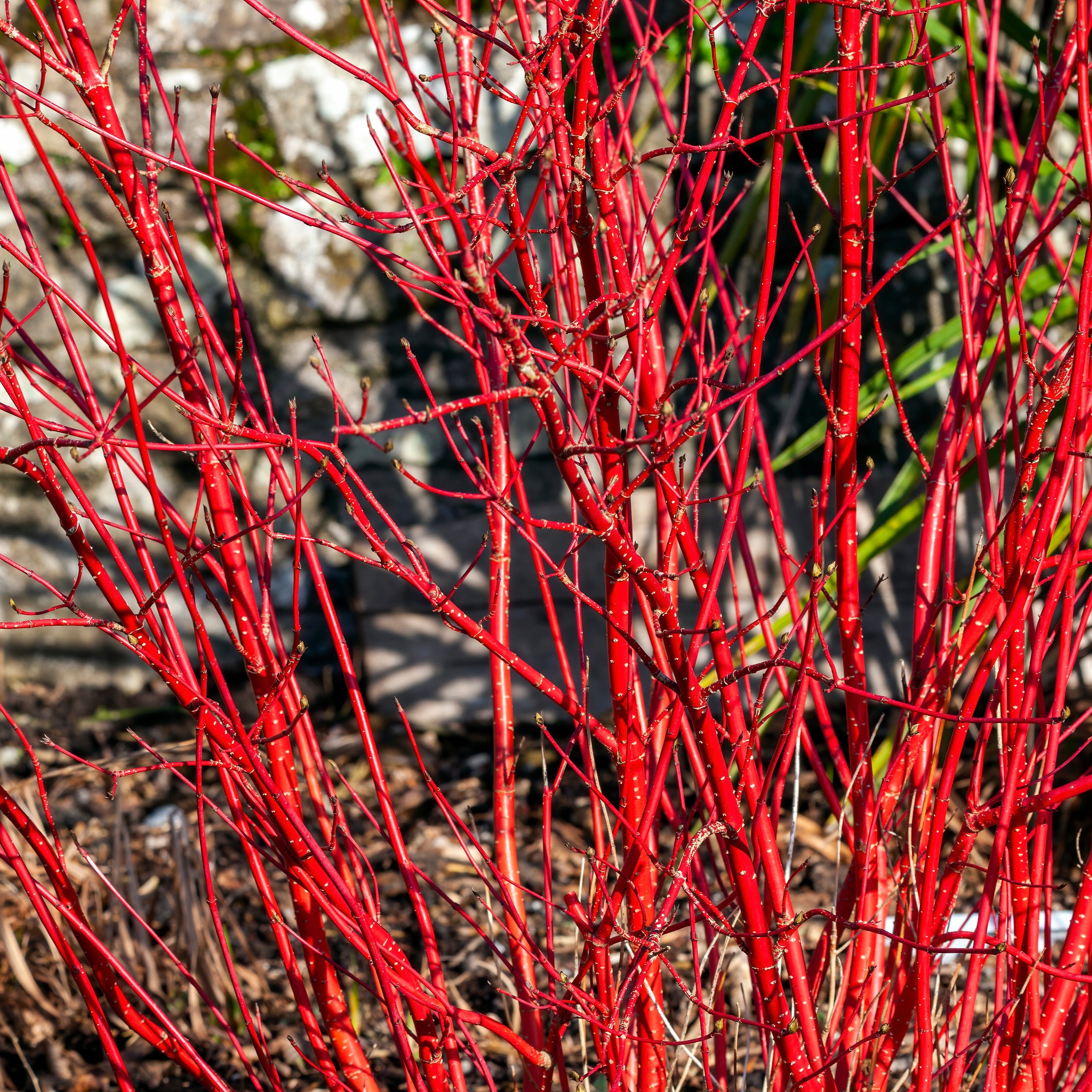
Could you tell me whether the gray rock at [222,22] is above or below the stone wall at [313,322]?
above

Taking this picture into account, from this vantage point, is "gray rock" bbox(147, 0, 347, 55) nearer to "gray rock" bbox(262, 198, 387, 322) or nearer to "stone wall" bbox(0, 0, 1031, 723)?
"stone wall" bbox(0, 0, 1031, 723)

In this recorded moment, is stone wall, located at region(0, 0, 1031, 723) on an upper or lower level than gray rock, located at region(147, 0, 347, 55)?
lower

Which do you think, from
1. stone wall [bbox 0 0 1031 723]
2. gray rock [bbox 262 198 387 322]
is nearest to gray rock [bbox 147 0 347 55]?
stone wall [bbox 0 0 1031 723]

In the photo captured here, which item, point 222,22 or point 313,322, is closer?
point 222,22

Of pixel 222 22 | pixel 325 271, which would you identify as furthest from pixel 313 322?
pixel 222 22

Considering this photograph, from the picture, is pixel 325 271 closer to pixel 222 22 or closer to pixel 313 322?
pixel 313 322

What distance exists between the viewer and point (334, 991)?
2.49 ft

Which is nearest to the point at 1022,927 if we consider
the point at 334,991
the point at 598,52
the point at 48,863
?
the point at 334,991

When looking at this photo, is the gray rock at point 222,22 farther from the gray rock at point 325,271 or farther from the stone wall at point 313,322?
the gray rock at point 325,271

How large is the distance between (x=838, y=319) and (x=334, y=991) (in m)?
0.61

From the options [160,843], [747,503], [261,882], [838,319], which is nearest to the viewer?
[838,319]

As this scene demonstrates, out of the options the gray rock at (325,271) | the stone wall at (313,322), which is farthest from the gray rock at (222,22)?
the gray rock at (325,271)

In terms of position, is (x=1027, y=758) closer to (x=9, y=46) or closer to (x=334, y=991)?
(x=334, y=991)

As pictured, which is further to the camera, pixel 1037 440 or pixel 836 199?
pixel 836 199
